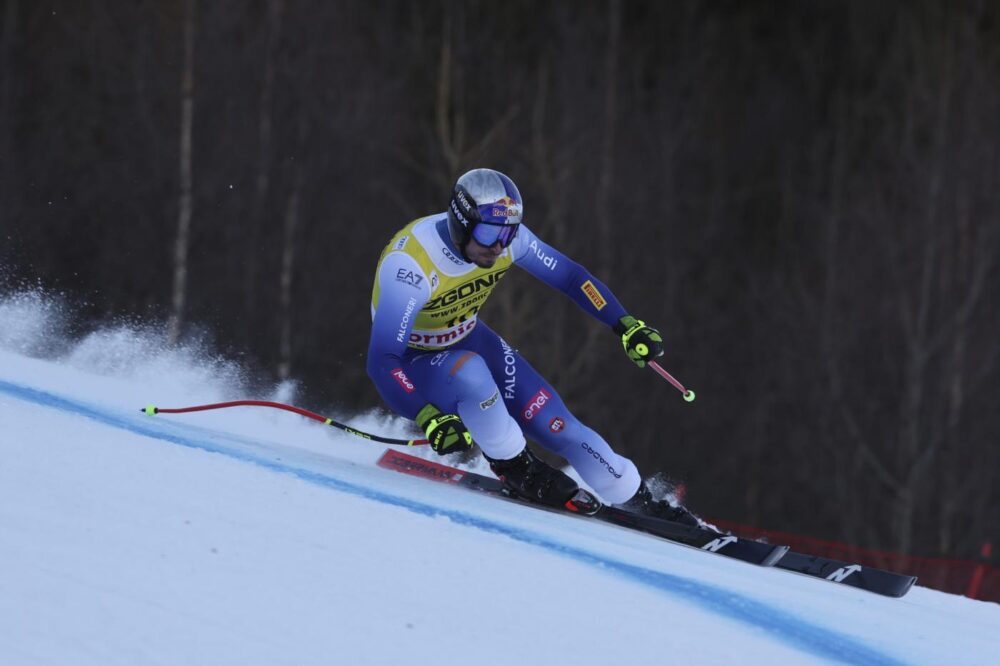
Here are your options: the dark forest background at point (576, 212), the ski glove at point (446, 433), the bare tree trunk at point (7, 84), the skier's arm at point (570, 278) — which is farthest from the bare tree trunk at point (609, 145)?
the ski glove at point (446, 433)

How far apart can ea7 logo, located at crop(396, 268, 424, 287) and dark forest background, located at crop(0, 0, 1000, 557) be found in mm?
7550

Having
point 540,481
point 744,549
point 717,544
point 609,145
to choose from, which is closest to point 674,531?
point 717,544

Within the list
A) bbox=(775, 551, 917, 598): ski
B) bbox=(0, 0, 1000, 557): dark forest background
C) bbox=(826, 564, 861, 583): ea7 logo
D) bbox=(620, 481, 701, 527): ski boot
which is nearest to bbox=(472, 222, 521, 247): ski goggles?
bbox=(620, 481, 701, 527): ski boot

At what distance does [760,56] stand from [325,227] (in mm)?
10094

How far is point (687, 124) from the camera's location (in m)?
18.6

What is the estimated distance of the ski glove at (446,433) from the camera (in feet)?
16.1

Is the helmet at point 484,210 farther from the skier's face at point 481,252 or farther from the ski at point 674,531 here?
the ski at point 674,531

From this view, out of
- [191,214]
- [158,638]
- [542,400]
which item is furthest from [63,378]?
[191,214]

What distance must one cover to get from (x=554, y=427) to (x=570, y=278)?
2.36 feet

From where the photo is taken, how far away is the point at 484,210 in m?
5.14

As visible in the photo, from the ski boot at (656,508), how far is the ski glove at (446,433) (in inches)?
44.4

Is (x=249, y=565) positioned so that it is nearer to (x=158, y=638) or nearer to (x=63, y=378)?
(x=158, y=638)

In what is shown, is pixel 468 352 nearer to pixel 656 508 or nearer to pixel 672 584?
pixel 656 508

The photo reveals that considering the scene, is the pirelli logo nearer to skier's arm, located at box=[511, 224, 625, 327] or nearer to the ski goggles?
skier's arm, located at box=[511, 224, 625, 327]
